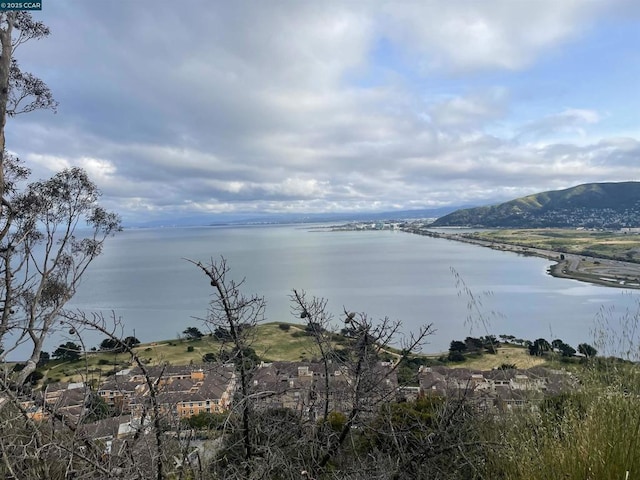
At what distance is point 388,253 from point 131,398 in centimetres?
6580

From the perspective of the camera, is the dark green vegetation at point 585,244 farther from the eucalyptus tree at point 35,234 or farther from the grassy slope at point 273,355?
the eucalyptus tree at point 35,234

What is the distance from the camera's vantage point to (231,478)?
2266 millimetres

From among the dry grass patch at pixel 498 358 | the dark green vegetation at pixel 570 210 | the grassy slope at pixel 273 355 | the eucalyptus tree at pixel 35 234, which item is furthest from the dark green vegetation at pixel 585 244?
the eucalyptus tree at pixel 35 234

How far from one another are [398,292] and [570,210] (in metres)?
90.7

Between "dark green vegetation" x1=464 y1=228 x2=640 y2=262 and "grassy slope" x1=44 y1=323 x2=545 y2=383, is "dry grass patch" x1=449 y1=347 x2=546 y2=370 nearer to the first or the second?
"grassy slope" x1=44 y1=323 x2=545 y2=383

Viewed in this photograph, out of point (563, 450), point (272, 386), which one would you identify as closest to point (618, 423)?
point (563, 450)

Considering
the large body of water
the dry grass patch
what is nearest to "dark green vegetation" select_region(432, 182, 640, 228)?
the large body of water

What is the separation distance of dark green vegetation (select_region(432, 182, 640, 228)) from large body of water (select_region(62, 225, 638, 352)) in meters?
45.0

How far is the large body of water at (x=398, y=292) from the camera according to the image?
80.8ft

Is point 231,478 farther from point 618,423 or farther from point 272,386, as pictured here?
point 618,423

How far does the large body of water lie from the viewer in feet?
80.8

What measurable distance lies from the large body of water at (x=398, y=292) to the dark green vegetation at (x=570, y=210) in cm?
4499

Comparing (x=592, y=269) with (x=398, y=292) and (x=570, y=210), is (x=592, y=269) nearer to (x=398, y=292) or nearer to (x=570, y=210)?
(x=398, y=292)

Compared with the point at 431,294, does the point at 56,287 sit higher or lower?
higher
